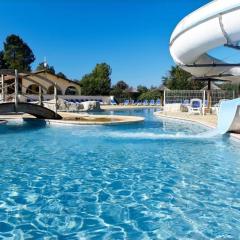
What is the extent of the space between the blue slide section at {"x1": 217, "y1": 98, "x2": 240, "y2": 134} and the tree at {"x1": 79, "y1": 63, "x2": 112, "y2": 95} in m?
36.9

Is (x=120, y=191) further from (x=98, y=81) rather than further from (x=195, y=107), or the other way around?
(x=98, y=81)

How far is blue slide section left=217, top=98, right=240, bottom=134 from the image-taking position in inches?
388

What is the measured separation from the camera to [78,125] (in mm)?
13477

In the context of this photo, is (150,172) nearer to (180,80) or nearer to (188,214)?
(188,214)

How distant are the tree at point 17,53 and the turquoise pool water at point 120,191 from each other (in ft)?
157

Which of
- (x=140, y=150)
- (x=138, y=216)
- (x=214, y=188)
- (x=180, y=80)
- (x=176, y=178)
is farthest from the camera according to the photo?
(x=180, y=80)

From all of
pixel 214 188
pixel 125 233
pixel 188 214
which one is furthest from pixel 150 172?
pixel 125 233

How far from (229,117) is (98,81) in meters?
37.9

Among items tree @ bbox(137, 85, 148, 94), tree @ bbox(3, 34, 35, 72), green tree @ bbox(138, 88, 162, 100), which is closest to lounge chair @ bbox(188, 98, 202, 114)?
green tree @ bbox(138, 88, 162, 100)

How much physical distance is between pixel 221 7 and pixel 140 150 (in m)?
6.38

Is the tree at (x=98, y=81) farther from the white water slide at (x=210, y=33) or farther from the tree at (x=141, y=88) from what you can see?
the white water slide at (x=210, y=33)

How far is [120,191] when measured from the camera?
477 centimetres

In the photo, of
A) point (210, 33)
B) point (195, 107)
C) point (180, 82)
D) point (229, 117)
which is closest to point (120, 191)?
point (229, 117)

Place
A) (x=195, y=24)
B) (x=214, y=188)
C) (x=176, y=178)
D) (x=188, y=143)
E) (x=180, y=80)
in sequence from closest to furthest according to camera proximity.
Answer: (x=214, y=188)
(x=176, y=178)
(x=188, y=143)
(x=195, y=24)
(x=180, y=80)
